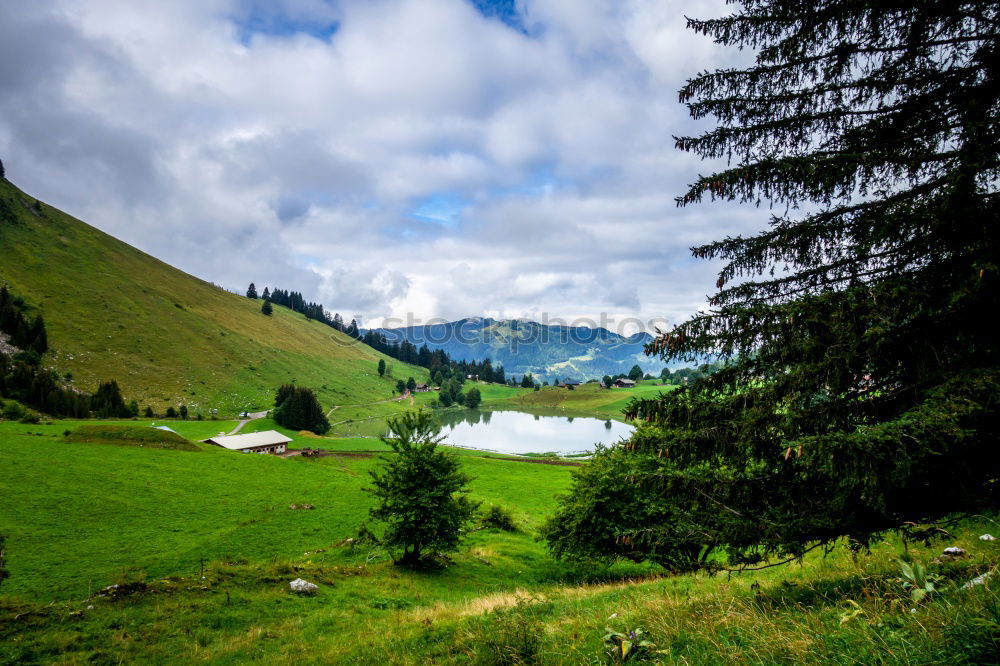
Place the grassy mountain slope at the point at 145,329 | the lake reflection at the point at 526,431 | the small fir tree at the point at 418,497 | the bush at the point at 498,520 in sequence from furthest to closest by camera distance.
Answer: the grassy mountain slope at the point at 145,329 < the lake reflection at the point at 526,431 < the bush at the point at 498,520 < the small fir tree at the point at 418,497

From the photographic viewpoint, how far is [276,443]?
68312mm

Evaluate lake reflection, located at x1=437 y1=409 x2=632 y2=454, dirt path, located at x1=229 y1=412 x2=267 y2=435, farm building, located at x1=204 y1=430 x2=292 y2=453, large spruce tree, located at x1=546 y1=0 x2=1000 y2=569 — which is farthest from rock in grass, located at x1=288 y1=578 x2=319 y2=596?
dirt path, located at x1=229 y1=412 x2=267 y2=435

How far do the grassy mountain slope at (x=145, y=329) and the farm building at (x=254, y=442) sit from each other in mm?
43410

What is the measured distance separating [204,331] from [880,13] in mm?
166933

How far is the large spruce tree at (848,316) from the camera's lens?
5172 millimetres

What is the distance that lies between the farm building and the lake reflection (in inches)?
1372

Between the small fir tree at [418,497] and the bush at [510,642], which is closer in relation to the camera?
the bush at [510,642]

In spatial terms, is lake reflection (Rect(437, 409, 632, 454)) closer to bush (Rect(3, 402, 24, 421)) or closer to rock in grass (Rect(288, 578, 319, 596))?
bush (Rect(3, 402, 24, 421))

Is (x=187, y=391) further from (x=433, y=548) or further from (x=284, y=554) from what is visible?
(x=433, y=548)

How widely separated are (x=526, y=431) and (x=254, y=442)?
75.9 meters

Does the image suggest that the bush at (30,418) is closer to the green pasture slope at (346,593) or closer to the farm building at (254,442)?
the farm building at (254,442)

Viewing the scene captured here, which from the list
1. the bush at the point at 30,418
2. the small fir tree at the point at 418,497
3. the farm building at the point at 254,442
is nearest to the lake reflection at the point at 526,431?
the farm building at the point at 254,442

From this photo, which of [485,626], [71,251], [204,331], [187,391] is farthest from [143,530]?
[71,251]

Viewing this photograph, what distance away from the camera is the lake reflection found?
324ft
